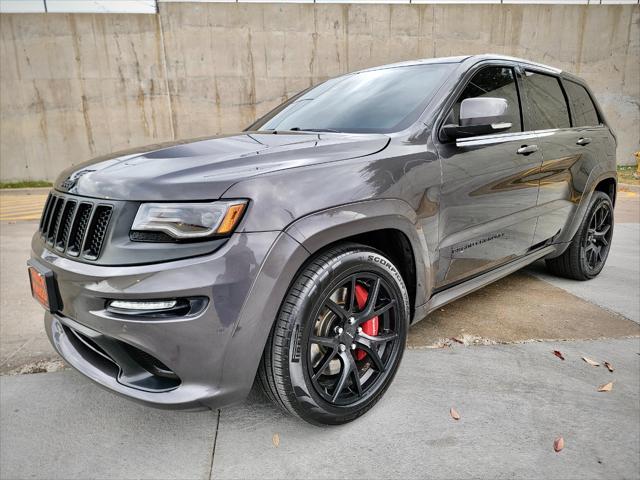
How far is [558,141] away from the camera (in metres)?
3.10

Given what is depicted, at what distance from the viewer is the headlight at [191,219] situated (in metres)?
1.49

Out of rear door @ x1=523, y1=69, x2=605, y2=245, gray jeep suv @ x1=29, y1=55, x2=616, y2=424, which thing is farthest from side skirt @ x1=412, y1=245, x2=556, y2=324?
rear door @ x1=523, y1=69, x2=605, y2=245

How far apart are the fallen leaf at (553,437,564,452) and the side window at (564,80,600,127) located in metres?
2.52

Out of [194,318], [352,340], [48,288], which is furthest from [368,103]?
[48,288]

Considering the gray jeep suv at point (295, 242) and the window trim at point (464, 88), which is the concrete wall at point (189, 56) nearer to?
the window trim at point (464, 88)

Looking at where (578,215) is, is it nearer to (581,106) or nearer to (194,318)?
(581,106)

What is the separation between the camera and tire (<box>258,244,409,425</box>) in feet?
5.44

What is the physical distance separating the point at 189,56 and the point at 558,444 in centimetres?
1231

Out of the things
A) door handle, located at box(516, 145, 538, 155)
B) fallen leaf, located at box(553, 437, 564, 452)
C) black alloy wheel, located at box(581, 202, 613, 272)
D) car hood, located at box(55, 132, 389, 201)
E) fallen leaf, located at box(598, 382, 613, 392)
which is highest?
car hood, located at box(55, 132, 389, 201)

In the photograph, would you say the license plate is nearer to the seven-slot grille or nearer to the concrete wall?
the seven-slot grille

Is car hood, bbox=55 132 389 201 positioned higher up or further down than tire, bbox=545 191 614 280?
higher up

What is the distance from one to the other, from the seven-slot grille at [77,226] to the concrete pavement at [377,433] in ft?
2.76

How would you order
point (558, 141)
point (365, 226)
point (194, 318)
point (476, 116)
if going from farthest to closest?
point (558, 141) → point (476, 116) → point (365, 226) → point (194, 318)

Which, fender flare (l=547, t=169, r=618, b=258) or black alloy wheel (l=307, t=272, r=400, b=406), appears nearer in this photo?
black alloy wheel (l=307, t=272, r=400, b=406)
